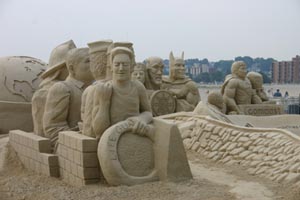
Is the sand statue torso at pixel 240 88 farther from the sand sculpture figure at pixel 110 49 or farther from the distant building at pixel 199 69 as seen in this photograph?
the distant building at pixel 199 69

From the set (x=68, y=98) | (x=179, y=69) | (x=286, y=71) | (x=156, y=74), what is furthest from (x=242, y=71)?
(x=286, y=71)

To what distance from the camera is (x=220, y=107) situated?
32.0 ft

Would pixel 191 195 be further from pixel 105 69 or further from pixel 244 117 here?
pixel 244 117

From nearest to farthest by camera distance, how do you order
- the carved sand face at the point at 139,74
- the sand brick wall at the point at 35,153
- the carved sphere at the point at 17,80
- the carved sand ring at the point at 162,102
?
1. the sand brick wall at the point at 35,153
2. the carved sphere at the point at 17,80
3. the carved sand ring at the point at 162,102
4. the carved sand face at the point at 139,74

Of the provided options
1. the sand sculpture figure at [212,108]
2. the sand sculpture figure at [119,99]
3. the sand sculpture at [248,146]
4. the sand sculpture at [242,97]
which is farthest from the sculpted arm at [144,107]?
the sand sculpture at [242,97]

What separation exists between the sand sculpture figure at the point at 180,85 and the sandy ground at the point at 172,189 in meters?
4.51

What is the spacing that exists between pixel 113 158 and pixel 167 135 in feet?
2.35

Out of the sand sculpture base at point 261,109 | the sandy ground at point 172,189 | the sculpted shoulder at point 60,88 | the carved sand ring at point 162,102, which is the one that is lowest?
the sandy ground at point 172,189

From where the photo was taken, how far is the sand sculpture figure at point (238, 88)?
11.7m

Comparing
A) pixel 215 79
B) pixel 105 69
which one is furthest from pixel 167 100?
pixel 215 79

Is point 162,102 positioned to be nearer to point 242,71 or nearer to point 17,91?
point 242,71

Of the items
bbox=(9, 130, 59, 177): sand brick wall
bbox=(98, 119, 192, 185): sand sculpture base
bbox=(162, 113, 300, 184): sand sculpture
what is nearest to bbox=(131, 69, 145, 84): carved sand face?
bbox=(162, 113, 300, 184): sand sculpture

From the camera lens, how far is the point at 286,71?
3516 cm

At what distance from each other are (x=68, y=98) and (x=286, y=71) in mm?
30748
